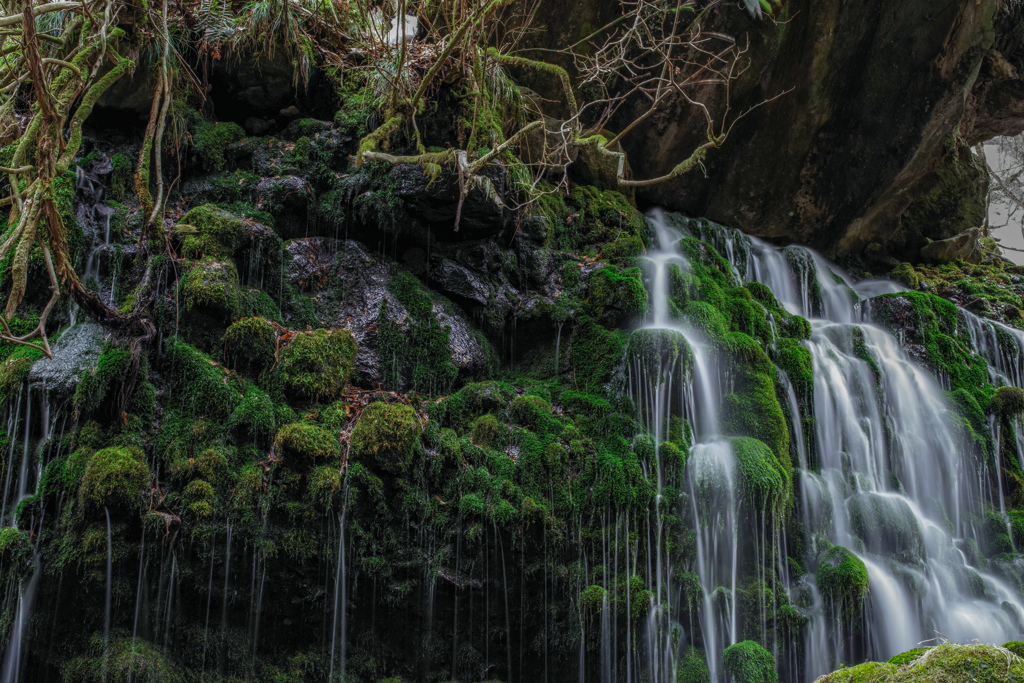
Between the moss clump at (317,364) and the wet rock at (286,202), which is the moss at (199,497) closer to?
the moss clump at (317,364)

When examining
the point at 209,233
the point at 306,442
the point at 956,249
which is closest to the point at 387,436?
the point at 306,442

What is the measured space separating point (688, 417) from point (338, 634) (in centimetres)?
356

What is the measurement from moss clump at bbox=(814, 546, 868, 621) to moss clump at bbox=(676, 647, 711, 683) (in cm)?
A: 120

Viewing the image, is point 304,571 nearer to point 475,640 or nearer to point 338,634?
point 338,634

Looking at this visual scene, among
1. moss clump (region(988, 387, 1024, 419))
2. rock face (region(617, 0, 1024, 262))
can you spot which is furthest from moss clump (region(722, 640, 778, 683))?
rock face (region(617, 0, 1024, 262))

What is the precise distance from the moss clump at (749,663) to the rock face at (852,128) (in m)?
7.62

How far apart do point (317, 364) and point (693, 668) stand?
390 cm

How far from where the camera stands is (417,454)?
5.03 metres

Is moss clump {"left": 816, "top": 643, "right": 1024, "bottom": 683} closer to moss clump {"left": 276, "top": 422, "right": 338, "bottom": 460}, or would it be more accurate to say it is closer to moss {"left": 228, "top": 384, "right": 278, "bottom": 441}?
moss clump {"left": 276, "top": 422, "right": 338, "bottom": 460}

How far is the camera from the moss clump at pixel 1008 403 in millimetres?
7637

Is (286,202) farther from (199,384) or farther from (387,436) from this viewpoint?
(387,436)

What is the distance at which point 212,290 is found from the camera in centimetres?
537

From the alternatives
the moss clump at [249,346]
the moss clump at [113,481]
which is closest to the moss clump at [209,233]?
the moss clump at [249,346]

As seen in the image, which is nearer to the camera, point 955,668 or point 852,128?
point 955,668
